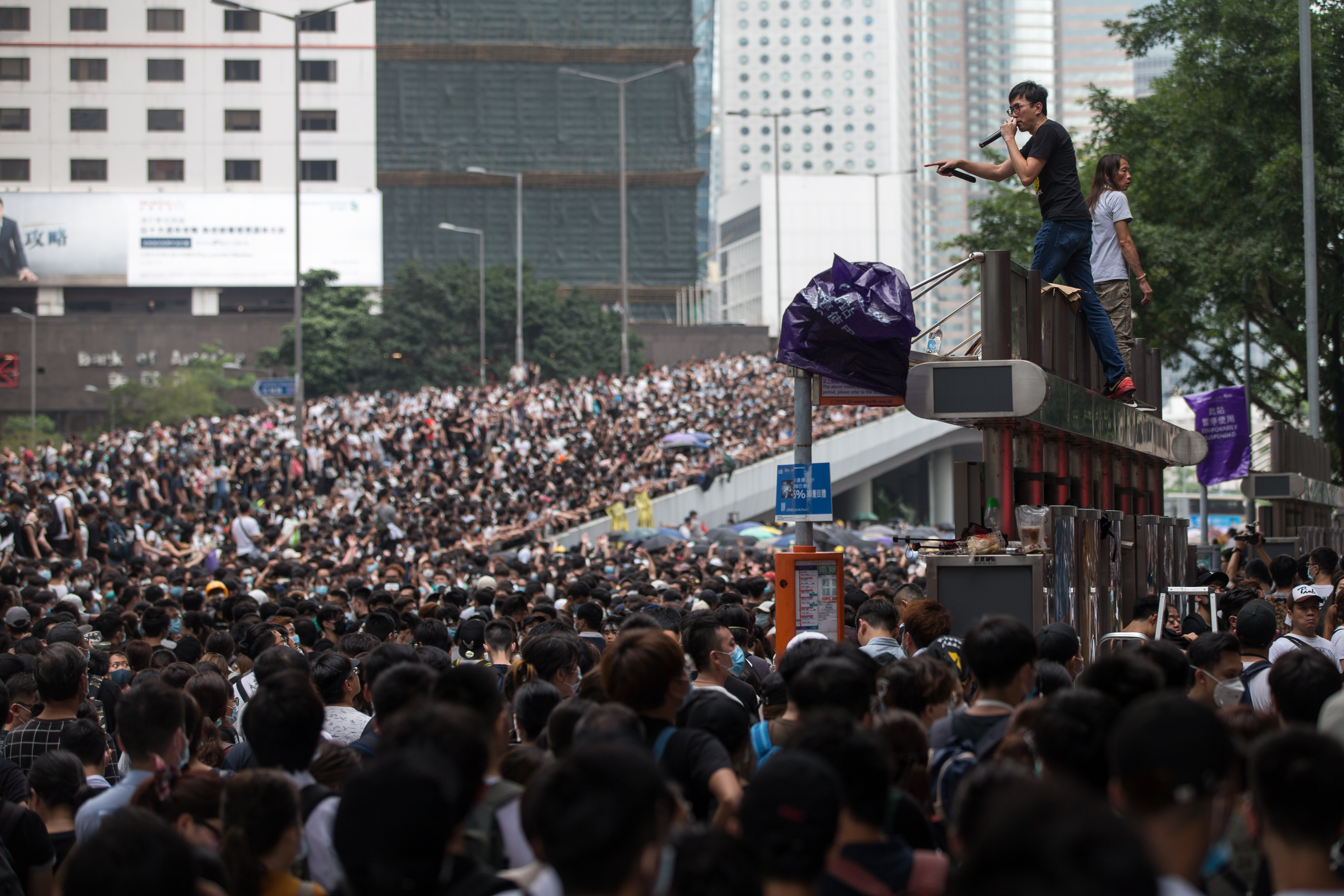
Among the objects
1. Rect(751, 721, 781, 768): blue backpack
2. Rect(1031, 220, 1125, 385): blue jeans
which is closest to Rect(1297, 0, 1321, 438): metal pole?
Rect(1031, 220, 1125, 385): blue jeans

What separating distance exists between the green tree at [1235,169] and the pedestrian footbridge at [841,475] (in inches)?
215

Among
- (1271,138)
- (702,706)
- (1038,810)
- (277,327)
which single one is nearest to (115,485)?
(1271,138)

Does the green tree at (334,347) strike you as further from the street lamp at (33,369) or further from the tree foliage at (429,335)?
the street lamp at (33,369)

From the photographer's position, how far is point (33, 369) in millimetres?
69312

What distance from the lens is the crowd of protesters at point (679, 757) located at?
3.21 metres

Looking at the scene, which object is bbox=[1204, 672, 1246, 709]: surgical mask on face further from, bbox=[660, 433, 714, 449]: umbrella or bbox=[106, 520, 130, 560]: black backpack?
bbox=[660, 433, 714, 449]: umbrella

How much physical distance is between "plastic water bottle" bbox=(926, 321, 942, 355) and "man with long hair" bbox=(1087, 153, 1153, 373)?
5.10 ft

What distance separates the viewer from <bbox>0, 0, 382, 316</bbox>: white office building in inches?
2835

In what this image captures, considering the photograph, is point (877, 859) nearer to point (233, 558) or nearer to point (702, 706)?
point (702, 706)

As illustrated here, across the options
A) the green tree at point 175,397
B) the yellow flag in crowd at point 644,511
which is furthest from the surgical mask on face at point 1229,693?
the green tree at point 175,397

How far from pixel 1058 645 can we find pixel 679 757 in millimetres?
2364

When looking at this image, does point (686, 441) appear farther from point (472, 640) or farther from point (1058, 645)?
point (1058, 645)

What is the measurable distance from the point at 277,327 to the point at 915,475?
3162 centimetres

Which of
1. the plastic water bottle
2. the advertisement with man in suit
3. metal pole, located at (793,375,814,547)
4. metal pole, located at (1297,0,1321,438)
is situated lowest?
metal pole, located at (793,375,814,547)
